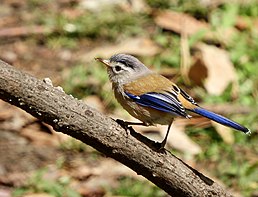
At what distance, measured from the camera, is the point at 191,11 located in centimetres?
943

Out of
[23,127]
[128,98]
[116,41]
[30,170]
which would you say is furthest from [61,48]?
[128,98]

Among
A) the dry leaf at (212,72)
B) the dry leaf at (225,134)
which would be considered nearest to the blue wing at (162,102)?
the dry leaf at (225,134)

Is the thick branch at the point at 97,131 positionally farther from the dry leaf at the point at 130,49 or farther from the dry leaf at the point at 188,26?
the dry leaf at the point at 188,26

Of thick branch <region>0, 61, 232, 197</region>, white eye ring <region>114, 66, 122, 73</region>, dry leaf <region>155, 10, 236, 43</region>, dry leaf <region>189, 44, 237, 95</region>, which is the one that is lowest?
thick branch <region>0, 61, 232, 197</region>

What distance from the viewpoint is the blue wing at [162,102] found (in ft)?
16.2

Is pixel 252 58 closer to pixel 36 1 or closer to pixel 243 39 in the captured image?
pixel 243 39

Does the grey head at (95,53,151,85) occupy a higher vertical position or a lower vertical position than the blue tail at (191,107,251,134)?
higher

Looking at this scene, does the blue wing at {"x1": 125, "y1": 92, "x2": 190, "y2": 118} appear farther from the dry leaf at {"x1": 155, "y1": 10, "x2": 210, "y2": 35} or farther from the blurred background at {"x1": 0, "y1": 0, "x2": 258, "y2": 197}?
the dry leaf at {"x1": 155, "y1": 10, "x2": 210, "y2": 35}

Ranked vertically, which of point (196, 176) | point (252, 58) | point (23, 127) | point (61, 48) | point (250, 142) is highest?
point (252, 58)

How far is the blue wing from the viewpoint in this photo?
16.2 ft

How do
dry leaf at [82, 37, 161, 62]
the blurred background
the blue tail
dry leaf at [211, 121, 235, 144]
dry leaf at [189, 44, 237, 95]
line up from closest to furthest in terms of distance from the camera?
the blue tail → the blurred background → dry leaf at [211, 121, 235, 144] → dry leaf at [189, 44, 237, 95] → dry leaf at [82, 37, 161, 62]

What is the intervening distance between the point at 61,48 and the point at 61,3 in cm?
101

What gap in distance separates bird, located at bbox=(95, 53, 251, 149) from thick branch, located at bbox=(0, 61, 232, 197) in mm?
281

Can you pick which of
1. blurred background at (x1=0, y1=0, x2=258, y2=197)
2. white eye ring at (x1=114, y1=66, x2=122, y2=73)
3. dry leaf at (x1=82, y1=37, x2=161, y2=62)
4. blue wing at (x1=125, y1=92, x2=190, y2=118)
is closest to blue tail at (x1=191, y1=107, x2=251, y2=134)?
blue wing at (x1=125, y1=92, x2=190, y2=118)
